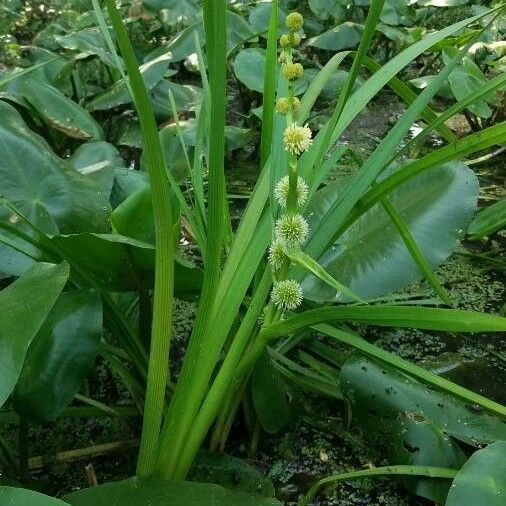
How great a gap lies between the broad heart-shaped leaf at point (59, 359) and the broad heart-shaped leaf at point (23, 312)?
0.10m

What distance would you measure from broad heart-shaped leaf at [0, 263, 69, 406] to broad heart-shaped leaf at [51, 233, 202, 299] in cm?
8

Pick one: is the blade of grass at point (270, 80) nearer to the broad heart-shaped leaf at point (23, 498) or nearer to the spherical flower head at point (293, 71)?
the spherical flower head at point (293, 71)

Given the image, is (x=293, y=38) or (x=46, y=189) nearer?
(x=293, y=38)

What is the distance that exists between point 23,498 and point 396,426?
1.71ft

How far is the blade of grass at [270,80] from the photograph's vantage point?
805 millimetres

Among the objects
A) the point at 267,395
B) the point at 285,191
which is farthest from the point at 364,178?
the point at 267,395

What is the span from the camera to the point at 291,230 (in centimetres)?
62

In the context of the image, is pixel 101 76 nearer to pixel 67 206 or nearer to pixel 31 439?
pixel 67 206

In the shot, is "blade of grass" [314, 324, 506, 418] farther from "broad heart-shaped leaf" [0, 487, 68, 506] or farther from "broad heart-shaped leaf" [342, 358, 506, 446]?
"broad heart-shaped leaf" [0, 487, 68, 506]

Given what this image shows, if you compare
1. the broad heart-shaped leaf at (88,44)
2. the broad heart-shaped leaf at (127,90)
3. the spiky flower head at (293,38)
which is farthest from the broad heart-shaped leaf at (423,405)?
→ the broad heart-shaped leaf at (88,44)

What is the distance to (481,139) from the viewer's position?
0.67 m

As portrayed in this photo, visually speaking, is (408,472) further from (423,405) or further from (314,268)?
(314,268)

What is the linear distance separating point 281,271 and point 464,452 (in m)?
0.44

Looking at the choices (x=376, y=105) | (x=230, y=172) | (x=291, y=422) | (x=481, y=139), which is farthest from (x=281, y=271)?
(x=376, y=105)
